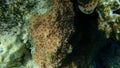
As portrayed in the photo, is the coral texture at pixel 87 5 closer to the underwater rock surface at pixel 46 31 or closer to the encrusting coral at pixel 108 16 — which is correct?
the underwater rock surface at pixel 46 31

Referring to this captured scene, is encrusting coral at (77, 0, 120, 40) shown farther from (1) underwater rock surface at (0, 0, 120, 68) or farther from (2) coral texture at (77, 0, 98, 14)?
(2) coral texture at (77, 0, 98, 14)

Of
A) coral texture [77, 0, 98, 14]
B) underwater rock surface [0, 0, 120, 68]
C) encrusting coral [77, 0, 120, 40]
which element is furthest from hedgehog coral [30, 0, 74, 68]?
encrusting coral [77, 0, 120, 40]

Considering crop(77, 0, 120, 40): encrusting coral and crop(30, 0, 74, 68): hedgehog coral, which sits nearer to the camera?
crop(30, 0, 74, 68): hedgehog coral

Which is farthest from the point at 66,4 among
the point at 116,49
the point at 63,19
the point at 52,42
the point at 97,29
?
the point at 116,49

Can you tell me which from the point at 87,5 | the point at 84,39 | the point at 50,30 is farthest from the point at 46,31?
the point at 84,39

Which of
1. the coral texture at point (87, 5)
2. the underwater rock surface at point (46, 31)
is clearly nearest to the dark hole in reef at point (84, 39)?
the underwater rock surface at point (46, 31)

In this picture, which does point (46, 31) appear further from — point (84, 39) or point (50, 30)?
point (84, 39)

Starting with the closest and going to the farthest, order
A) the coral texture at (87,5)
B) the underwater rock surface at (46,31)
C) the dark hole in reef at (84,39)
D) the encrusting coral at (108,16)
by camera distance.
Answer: the underwater rock surface at (46,31) < the coral texture at (87,5) < the dark hole in reef at (84,39) < the encrusting coral at (108,16)

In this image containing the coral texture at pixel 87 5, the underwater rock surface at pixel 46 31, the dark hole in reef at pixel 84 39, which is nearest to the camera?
the underwater rock surface at pixel 46 31
